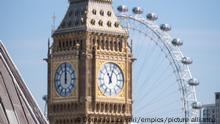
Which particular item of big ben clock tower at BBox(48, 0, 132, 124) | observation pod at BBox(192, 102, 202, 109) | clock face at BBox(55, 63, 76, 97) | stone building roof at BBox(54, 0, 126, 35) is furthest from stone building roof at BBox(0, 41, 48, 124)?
observation pod at BBox(192, 102, 202, 109)

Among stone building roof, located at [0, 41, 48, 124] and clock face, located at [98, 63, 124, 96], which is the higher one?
clock face, located at [98, 63, 124, 96]

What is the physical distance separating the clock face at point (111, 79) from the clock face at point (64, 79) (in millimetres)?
2314

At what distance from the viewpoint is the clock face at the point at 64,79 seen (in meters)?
99.3

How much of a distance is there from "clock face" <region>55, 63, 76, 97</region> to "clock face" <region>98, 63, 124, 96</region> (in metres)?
2.31

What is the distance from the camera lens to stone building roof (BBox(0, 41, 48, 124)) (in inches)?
2178

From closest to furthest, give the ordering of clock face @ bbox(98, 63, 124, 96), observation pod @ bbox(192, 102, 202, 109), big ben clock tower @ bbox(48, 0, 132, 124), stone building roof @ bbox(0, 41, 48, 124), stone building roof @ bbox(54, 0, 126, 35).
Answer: stone building roof @ bbox(0, 41, 48, 124), big ben clock tower @ bbox(48, 0, 132, 124), clock face @ bbox(98, 63, 124, 96), stone building roof @ bbox(54, 0, 126, 35), observation pod @ bbox(192, 102, 202, 109)

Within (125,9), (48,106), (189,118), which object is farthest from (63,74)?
(189,118)

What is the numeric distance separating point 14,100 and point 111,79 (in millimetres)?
41110

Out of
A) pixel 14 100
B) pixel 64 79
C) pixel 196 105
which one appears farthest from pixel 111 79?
pixel 14 100

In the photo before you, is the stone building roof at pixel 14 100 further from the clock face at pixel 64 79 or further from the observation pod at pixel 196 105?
the observation pod at pixel 196 105

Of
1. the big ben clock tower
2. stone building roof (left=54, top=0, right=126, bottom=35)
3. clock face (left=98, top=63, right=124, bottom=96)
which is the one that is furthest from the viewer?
stone building roof (left=54, top=0, right=126, bottom=35)

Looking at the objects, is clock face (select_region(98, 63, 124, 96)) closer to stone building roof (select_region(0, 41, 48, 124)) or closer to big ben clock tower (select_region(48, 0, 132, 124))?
big ben clock tower (select_region(48, 0, 132, 124))

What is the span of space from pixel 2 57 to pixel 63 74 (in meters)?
39.4

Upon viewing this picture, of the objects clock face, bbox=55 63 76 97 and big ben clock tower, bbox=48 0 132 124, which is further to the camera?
clock face, bbox=55 63 76 97
